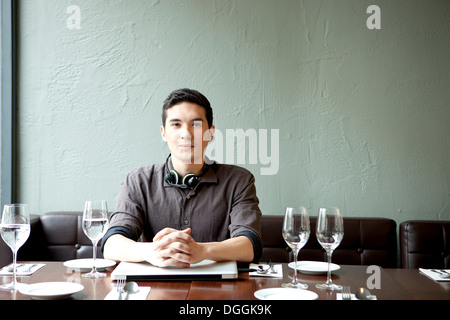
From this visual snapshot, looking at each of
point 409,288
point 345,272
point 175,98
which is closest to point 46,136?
point 175,98

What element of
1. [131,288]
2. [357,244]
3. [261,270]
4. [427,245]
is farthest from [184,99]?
[427,245]

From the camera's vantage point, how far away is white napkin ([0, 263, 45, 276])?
1314 millimetres

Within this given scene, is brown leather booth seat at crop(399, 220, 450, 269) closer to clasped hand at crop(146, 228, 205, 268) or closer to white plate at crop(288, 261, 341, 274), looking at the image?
white plate at crop(288, 261, 341, 274)

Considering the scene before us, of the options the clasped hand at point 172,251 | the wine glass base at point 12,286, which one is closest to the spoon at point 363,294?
the clasped hand at point 172,251

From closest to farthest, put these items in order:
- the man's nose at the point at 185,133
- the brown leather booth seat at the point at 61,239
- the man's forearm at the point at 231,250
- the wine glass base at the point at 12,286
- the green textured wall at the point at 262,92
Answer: the wine glass base at the point at 12,286, the man's forearm at the point at 231,250, the man's nose at the point at 185,133, the brown leather booth seat at the point at 61,239, the green textured wall at the point at 262,92

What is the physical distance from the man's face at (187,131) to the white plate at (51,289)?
725mm

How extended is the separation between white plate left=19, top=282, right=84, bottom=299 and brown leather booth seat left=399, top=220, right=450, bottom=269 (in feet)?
5.43

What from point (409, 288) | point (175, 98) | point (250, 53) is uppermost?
point (250, 53)

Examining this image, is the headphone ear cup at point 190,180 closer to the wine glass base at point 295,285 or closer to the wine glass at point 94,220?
the wine glass at point 94,220

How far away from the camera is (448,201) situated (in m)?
2.43

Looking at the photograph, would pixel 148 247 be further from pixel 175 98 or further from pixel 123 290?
pixel 175 98

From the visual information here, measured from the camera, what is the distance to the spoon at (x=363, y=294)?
1076 mm

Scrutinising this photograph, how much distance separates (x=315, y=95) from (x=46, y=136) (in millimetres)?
1487
